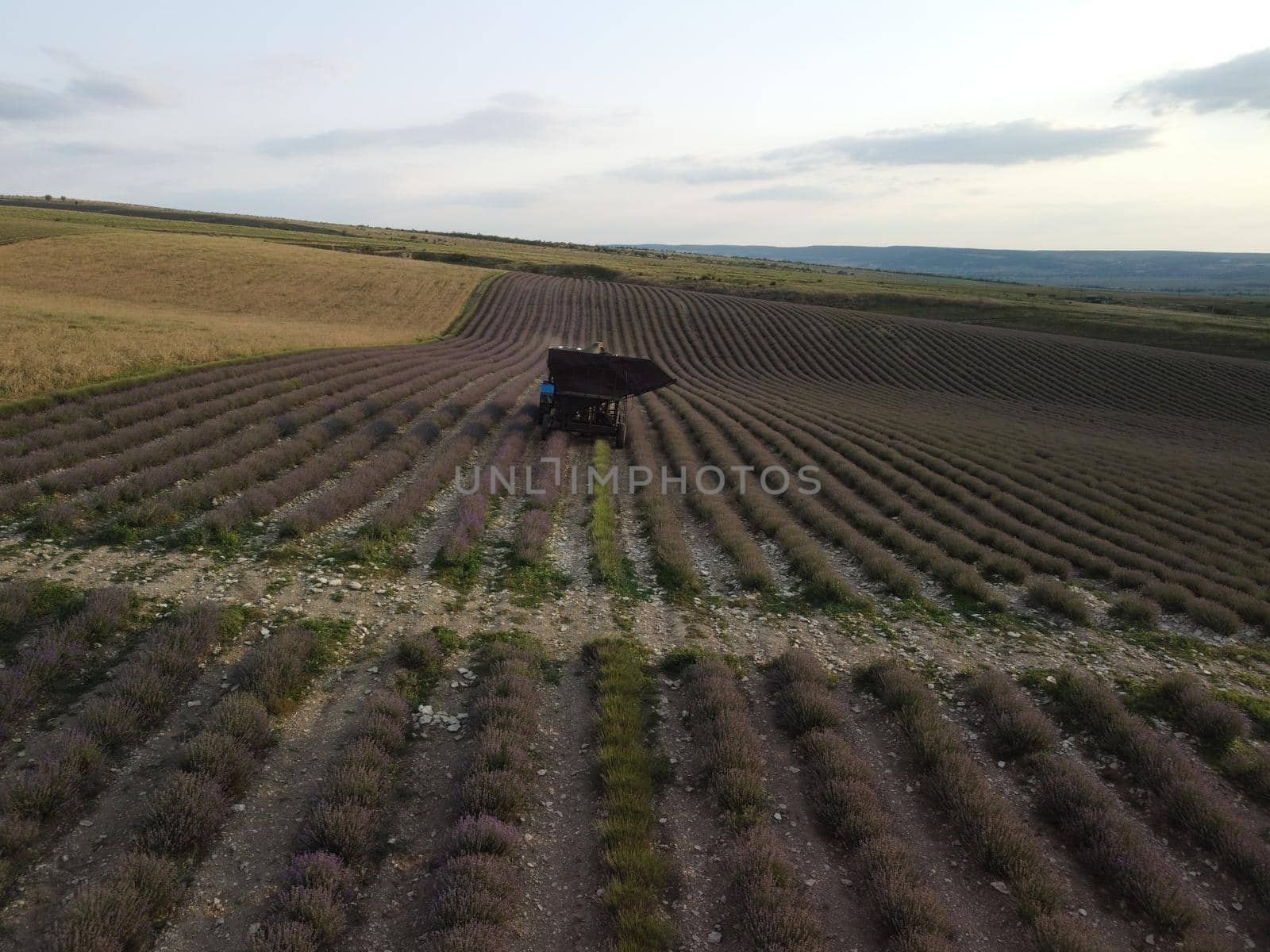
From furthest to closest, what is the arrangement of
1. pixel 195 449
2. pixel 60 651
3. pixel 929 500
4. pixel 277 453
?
pixel 929 500 < pixel 195 449 < pixel 277 453 < pixel 60 651

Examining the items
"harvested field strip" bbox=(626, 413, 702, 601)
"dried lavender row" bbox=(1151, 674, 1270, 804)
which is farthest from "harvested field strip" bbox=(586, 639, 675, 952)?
"dried lavender row" bbox=(1151, 674, 1270, 804)

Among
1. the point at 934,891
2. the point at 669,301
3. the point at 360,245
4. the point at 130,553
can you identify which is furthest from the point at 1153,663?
the point at 360,245

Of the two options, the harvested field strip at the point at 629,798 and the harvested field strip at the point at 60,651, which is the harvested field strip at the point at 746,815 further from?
the harvested field strip at the point at 60,651

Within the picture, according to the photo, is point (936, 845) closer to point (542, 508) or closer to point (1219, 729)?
point (1219, 729)

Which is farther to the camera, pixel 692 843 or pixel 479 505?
pixel 479 505

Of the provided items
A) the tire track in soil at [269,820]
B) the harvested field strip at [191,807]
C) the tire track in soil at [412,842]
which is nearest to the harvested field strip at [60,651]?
the harvested field strip at [191,807]

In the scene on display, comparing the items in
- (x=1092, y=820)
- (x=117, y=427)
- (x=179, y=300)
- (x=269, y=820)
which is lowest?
(x=1092, y=820)

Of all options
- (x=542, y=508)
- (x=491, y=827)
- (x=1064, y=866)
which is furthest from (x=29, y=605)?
(x=1064, y=866)
